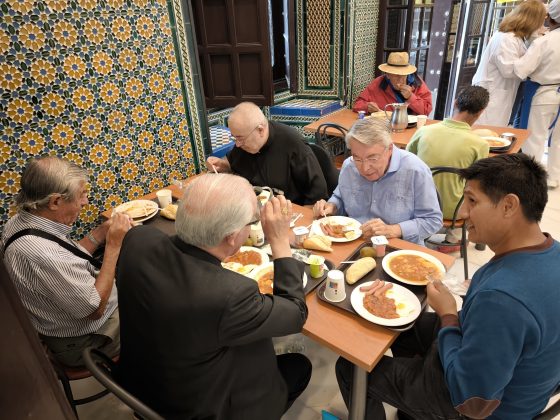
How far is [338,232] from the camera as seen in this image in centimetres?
211

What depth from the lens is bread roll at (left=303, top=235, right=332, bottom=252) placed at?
194 centimetres

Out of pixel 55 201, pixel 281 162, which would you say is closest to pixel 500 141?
pixel 281 162

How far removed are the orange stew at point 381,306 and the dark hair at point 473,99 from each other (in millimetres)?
1936

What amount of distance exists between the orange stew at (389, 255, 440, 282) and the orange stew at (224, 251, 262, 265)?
67 cm

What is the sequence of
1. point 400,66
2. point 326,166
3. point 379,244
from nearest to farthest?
1. point 379,244
2. point 326,166
3. point 400,66

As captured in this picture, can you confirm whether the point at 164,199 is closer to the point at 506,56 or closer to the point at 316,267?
the point at 316,267

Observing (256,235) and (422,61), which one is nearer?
(256,235)

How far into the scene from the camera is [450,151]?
278cm

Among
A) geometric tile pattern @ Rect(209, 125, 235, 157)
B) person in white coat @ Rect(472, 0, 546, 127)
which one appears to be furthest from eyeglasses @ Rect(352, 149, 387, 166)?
person in white coat @ Rect(472, 0, 546, 127)

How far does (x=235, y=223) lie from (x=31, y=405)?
0.85 metres

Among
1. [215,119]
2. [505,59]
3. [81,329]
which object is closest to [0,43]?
[81,329]

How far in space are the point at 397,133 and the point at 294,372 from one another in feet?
8.93

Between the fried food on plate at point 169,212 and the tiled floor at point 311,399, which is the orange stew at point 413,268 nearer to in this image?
the tiled floor at point 311,399

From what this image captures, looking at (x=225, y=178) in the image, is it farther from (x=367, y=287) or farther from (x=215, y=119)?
(x=215, y=119)
